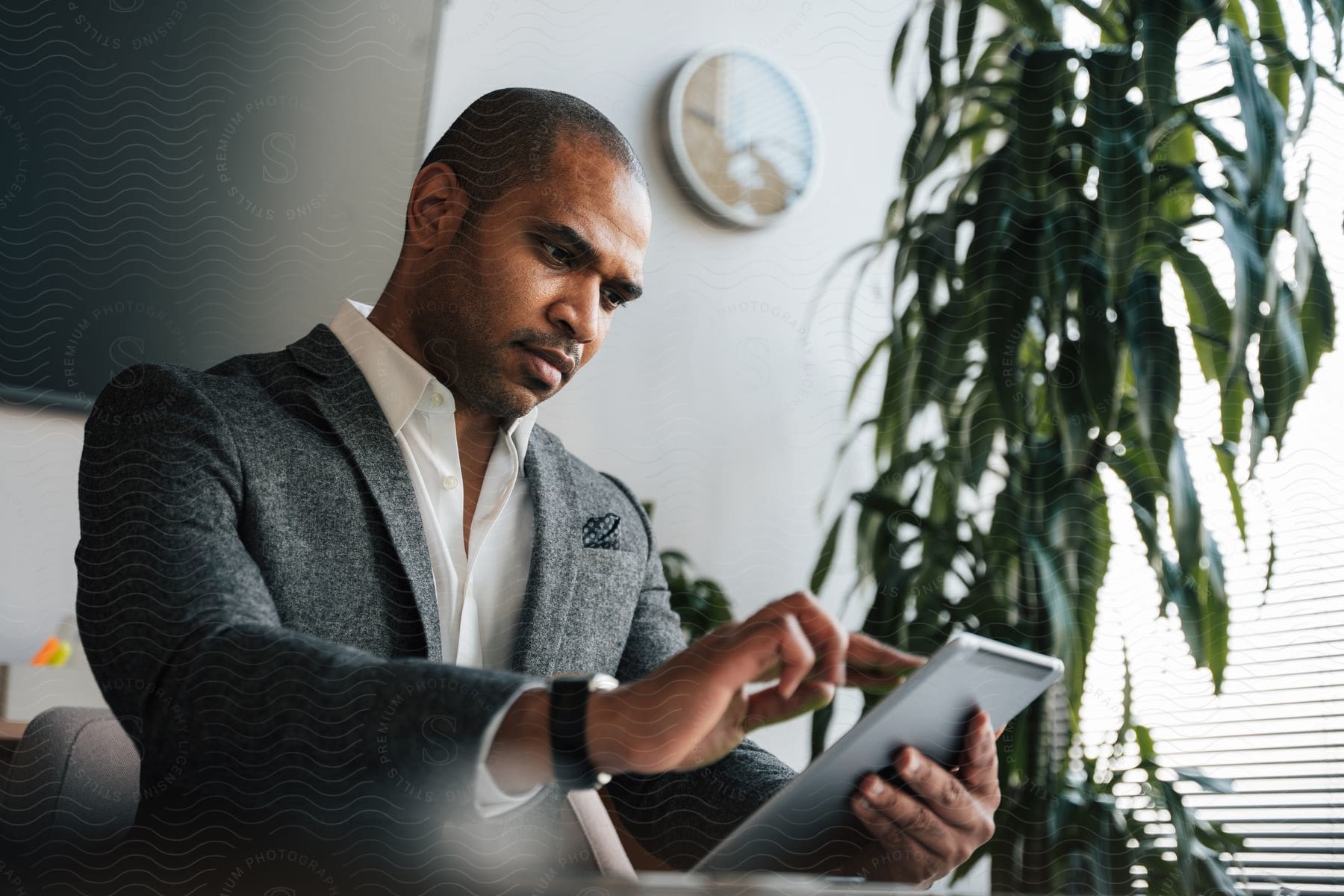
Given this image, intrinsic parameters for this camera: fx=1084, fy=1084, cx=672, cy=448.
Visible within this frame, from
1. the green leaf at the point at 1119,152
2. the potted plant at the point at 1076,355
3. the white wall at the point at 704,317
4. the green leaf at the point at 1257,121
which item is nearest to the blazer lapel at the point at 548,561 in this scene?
the white wall at the point at 704,317

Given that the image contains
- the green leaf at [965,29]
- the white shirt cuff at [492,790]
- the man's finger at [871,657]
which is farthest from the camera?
the green leaf at [965,29]

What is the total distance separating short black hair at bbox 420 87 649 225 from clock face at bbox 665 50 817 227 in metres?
0.17

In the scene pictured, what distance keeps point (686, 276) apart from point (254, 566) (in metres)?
0.43

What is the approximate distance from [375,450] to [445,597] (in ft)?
0.30

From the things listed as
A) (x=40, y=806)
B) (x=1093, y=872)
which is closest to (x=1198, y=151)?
(x=1093, y=872)

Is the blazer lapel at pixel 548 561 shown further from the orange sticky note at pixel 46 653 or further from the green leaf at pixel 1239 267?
the green leaf at pixel 1239 267

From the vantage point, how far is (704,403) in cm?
88

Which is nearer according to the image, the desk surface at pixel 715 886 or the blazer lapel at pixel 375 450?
the desk surface at pixel 715 886

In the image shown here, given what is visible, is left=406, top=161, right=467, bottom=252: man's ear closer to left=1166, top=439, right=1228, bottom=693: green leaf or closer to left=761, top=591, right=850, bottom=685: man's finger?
left=761, top=591, right=850, bottom=685: man's finger

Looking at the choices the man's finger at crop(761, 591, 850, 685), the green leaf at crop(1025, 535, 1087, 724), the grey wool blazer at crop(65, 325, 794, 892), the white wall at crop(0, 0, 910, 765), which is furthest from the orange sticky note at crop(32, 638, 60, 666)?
the green leaf at crop(1025, 535, 1087, 724)

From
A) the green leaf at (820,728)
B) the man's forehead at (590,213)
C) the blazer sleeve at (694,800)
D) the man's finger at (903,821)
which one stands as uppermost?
the man's forehead at (590,213)

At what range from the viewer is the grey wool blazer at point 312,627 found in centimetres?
44

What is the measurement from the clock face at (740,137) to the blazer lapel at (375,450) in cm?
34

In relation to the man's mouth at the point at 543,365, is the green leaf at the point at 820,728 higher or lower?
lower
